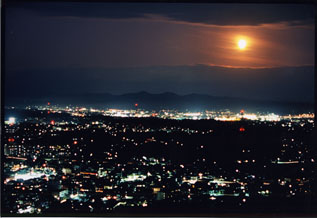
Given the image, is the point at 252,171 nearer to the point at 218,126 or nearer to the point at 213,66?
the point at 218,126

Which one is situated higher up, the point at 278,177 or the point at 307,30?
the point at 307,30

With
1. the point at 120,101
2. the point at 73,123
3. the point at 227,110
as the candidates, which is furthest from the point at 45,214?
the point at 227,110

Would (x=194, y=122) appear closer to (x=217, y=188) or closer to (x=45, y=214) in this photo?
(x=217, y=188)

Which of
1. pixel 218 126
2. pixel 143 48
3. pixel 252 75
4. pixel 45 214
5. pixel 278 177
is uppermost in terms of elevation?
pixel 143 48

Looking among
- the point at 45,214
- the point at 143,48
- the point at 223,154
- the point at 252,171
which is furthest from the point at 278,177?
the point at 45,214

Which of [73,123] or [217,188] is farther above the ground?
[73,123]

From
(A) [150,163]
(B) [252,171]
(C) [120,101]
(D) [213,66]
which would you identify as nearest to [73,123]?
(C) [120,101]
